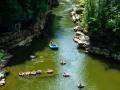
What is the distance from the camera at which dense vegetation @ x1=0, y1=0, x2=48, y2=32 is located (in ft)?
232

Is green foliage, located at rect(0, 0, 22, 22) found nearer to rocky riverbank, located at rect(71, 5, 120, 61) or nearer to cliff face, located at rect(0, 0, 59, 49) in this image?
cliff face, located at rect(0, 0, 59, 49)

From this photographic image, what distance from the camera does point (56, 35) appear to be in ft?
268

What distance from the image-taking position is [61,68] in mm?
65750

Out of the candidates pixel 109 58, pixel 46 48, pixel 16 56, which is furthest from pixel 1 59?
pixel 109 58

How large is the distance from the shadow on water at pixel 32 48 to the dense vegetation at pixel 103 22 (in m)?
10.9

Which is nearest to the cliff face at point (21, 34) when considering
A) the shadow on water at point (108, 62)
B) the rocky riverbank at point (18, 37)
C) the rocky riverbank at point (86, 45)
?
the rocky riverbank at point (18, 37)

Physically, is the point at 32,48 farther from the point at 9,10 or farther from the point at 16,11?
the point at 9,10

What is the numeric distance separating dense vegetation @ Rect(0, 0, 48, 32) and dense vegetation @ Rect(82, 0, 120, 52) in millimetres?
12780

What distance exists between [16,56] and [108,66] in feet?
59.8

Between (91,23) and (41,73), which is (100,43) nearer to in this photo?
(91,23)

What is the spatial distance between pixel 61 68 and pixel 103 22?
13.4 meters

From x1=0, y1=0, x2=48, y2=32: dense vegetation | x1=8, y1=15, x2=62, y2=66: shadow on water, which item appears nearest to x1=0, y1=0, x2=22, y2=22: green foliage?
x1=0, y1=0, x2=48, y2=32: dense vegetation

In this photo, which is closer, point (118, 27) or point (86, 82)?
point (86, 82)

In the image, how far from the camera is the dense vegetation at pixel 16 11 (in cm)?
7062
